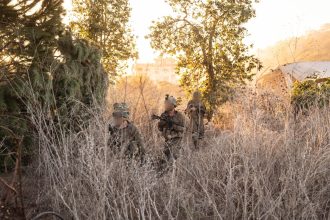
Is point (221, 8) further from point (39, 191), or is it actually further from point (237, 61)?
point (39, 191)

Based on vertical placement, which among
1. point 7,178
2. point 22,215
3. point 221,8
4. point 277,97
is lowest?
point 7,178

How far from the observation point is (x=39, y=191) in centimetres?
383

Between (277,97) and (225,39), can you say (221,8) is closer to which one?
(225,39)

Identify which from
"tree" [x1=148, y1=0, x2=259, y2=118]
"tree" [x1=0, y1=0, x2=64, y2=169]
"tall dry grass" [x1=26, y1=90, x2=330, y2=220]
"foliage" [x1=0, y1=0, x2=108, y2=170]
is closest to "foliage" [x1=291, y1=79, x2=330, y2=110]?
"tree" [x1=148, y1=0, x2=259, y2=118]

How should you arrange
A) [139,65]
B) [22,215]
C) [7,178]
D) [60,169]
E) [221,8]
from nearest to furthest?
[22,215]
[60,169]
[7,178]
[139,65]
[221,8]

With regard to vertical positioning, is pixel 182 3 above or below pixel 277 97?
above

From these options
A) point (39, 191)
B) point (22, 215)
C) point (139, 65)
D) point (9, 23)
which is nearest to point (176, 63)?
point (139, 65)

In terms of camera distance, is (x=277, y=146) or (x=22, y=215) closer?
(x=22, y=215)

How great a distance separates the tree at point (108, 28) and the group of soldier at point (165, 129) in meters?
3.46

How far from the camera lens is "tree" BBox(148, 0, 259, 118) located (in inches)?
396

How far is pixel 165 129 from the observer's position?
5734 mm

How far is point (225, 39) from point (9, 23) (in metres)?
6.73

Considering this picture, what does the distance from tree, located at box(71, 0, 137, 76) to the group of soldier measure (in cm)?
346

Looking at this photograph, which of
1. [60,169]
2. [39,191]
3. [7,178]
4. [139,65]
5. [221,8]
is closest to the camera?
[60,169]
